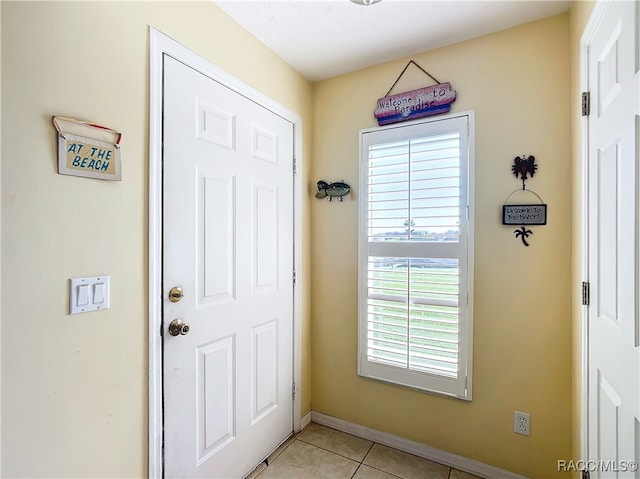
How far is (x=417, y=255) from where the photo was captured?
1.84 meters

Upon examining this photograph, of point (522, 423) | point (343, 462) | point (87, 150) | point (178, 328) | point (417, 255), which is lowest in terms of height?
point (343, 462)

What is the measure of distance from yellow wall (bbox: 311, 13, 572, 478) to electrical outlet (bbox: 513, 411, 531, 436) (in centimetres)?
2

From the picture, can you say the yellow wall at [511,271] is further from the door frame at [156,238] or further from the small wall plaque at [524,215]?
the door frame at [156,238]

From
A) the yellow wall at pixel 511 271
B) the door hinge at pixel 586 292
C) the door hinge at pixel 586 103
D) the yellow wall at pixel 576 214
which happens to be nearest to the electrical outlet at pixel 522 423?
the yellow wall at pixel 511 271

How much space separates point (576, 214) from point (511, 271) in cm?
40

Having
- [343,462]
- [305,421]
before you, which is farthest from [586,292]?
[305,421]

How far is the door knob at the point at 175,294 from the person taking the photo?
1292 millimetres

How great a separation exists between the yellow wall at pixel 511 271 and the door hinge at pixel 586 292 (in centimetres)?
22

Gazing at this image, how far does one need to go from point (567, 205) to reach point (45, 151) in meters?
2.16

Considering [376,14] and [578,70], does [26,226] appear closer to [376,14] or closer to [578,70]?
[376,14]

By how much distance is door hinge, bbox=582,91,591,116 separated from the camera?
1.28 m

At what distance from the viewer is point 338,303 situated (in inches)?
84.7

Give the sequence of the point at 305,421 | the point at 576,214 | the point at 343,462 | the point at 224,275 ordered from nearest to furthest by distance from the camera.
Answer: the point at 576,214 → the point at 224,275 → the point at 343,462 → the point at 305,421

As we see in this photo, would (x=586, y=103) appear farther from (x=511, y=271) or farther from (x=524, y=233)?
(x=511, y=271)
